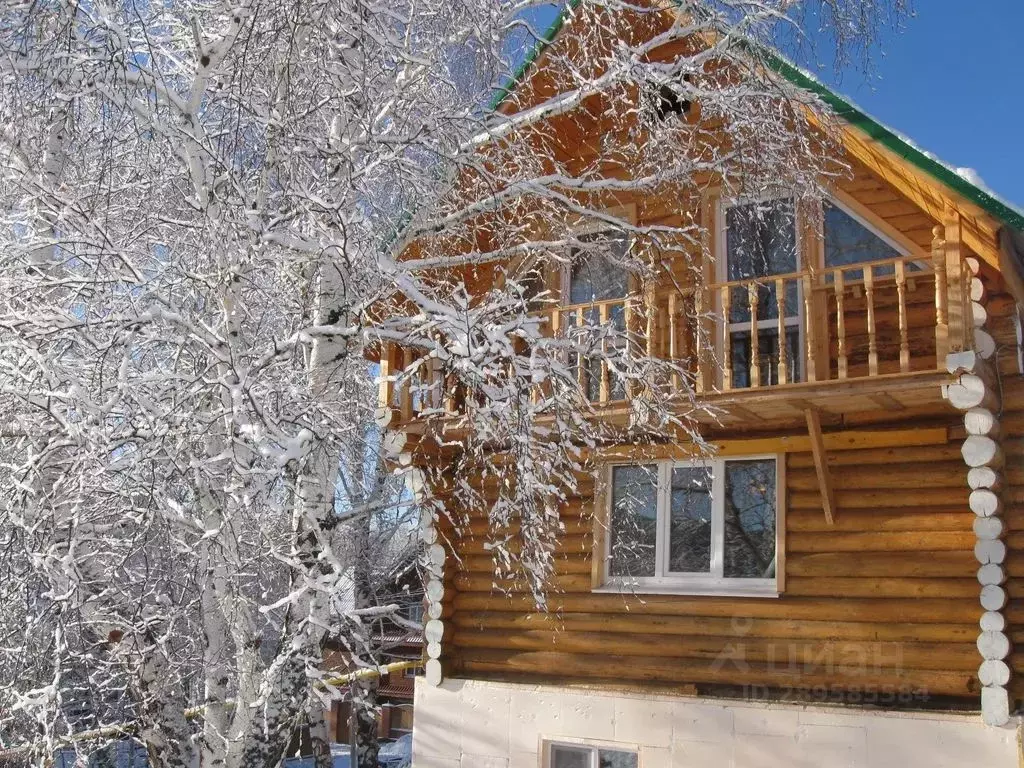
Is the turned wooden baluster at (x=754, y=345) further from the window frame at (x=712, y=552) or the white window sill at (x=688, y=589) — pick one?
the white window sill at (x=688, y=589)

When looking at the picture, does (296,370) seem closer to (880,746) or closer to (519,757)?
(519,757)

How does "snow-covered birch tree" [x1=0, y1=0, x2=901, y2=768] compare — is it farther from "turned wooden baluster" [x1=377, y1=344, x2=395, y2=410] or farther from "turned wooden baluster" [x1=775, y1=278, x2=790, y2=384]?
"turned wooden baluster" [x1=377, y1=344, x2=395, y2=410]

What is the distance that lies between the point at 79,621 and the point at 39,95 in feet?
10.9

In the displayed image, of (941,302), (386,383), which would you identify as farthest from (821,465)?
(386,383)

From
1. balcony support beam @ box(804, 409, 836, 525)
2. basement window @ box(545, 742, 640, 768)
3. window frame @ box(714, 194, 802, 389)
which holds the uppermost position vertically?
window frame @ box(714, 194, 802, 389)

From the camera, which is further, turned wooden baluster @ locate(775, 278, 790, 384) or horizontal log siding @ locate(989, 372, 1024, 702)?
turned wooden baluster @ locate(775, 278, 790, 384)

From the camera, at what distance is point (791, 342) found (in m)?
9.37

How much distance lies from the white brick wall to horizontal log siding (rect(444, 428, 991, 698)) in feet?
0.91

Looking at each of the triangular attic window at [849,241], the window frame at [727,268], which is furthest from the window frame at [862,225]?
the window frame at [727,268]

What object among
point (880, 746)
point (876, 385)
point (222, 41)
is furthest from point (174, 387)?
point (880, 746)

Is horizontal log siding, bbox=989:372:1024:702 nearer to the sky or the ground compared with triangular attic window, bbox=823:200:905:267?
nearer to the ground

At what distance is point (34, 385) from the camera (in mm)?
6125

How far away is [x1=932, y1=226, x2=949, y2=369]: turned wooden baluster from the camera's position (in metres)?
7.38

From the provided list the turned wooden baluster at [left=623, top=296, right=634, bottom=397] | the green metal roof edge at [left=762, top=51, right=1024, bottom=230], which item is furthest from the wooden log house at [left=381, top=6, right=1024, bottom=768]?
the turned wooden baluster at [left=623, top=296, right=634, bottom=397]
